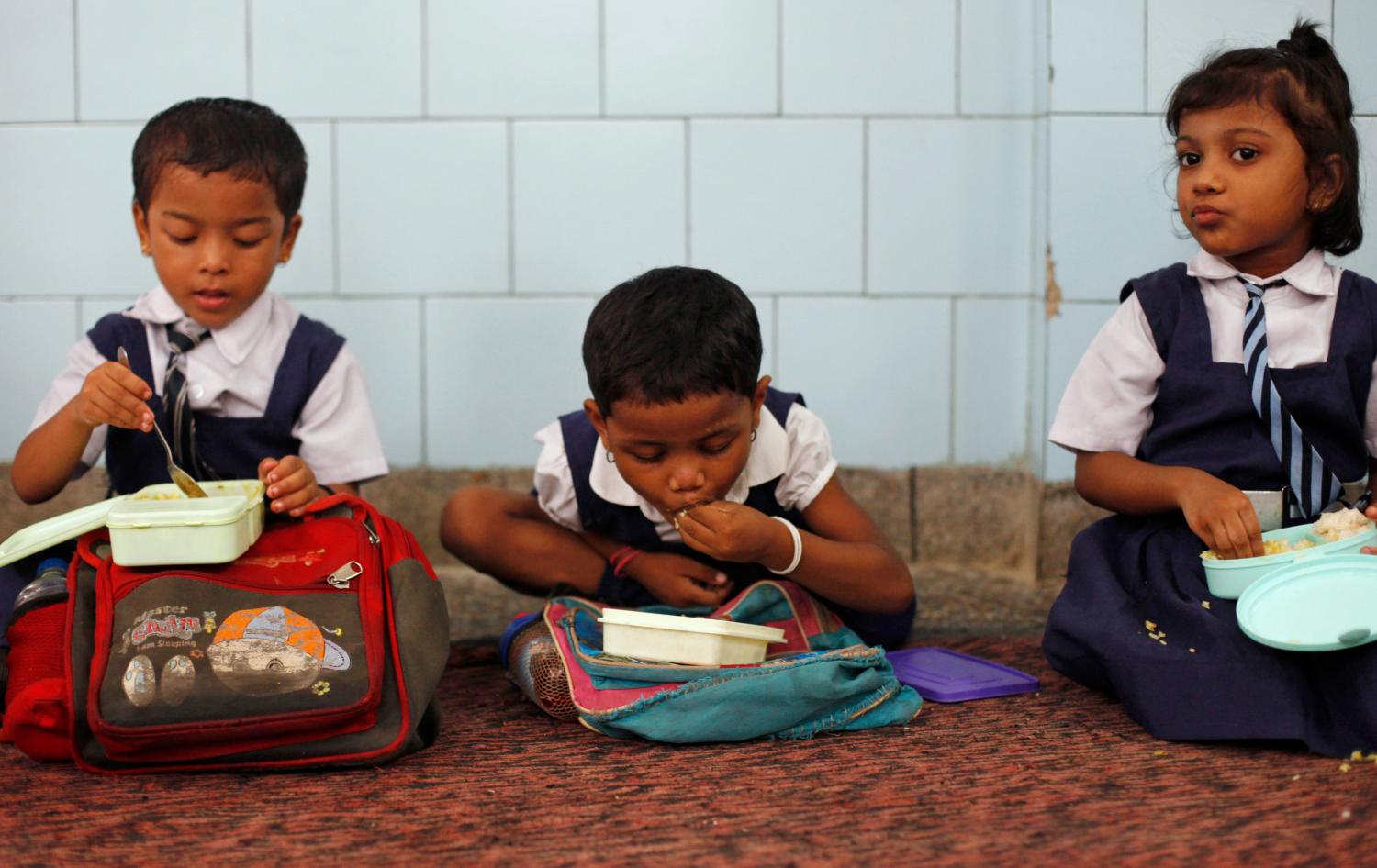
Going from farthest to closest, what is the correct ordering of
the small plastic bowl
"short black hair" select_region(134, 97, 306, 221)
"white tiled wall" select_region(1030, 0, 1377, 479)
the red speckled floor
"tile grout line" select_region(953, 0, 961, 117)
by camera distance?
"tile grout line" select_region(953, 0, 961, 117) → "white tiled wall" select_region(1030, 0, 1377, 479) → "short black hair" select_region(134, 97, 306, 221) → the small plastic bowl → the red speckled floor

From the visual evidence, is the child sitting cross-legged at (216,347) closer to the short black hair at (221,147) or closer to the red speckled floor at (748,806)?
the short black hair at (221,147)

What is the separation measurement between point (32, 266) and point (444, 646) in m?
1.40

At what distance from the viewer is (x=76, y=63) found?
2.43m

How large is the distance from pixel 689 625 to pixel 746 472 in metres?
0.29

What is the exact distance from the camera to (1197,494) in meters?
1.66

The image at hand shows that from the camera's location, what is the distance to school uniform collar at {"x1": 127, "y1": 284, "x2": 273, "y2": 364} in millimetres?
1924

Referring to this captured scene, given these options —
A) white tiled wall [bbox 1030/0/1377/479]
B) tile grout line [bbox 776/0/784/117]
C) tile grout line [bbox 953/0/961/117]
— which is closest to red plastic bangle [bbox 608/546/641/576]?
white tiled wall [bbox 1030/0/1377/479]

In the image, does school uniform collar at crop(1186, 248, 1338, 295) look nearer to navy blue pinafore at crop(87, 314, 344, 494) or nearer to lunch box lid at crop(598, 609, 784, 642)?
lunch box lid at crop(598, 609, 784, 642)

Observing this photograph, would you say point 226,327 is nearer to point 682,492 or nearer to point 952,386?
point 682,492

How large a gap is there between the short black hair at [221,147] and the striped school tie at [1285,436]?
54.1 inches

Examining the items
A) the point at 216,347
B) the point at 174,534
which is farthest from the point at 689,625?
the point at 216,347

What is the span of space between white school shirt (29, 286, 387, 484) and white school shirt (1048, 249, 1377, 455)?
102 centimetres

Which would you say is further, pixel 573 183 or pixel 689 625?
pixel 573 183

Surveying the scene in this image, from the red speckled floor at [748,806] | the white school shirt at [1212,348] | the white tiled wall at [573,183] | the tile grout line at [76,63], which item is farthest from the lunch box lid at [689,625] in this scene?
the tile grout line at [76,63]
